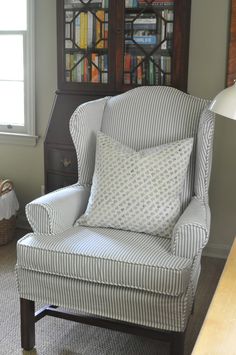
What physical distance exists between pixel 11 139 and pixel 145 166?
1.64m

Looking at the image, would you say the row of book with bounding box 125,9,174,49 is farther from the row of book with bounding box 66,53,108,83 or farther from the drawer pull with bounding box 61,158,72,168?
the drawer pull with bounding box 61,158,72,168

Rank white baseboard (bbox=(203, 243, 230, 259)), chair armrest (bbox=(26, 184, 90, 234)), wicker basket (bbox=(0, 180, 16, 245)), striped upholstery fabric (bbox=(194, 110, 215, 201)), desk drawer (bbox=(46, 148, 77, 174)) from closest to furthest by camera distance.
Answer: chair armrest (bbox=(26, 184, 90, 234))
striped upholstery fabric (bbox=(194, 110, 215, 201))
desk drawer (bbox=(46, 148, 77, 174))
white baseboard (bbox=(203, 243, 230, 259))
wicker basket (bbox=(0, 180, 16, 245))

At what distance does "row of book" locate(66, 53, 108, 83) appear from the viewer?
300 cm

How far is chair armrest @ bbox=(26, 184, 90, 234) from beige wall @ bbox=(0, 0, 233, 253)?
108cm

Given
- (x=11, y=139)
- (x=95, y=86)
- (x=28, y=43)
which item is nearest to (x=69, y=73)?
(x=95, y=86)

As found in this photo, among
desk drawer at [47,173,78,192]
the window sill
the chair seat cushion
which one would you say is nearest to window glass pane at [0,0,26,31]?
the window sill

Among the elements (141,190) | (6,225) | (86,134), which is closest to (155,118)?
(86,134)

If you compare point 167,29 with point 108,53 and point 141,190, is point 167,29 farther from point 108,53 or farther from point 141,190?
point 141,190

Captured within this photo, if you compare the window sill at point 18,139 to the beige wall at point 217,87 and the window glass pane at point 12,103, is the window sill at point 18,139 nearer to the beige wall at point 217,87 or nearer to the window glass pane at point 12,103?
the window glass pane at point 12,103

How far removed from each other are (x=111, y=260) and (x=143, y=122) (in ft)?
2.74

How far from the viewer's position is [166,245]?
1.97 meters

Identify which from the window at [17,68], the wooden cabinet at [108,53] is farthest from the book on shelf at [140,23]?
the window at [17,68]

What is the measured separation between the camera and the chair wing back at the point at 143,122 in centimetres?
232

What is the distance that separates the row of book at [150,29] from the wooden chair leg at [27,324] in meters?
1.68
